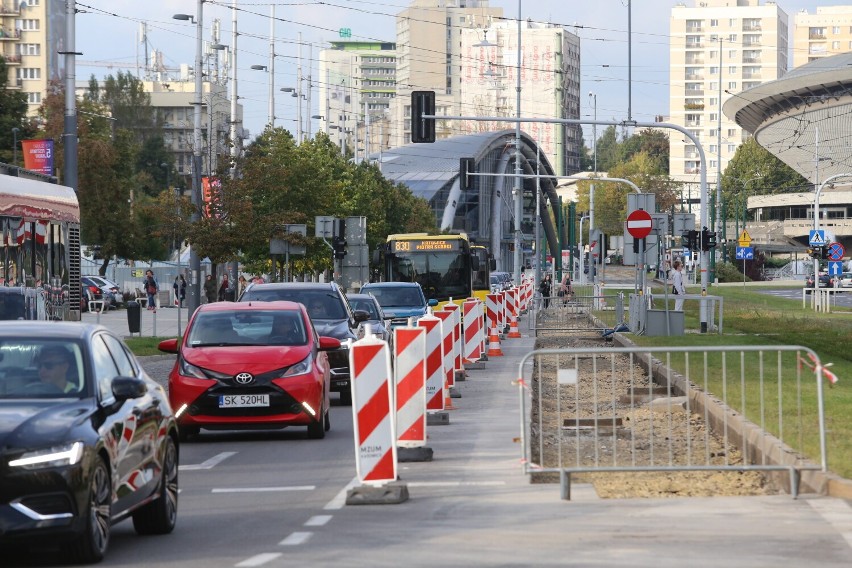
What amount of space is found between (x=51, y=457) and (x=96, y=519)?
529mm

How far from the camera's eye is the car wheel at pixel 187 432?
17062 mm

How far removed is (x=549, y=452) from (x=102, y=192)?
70578 mm

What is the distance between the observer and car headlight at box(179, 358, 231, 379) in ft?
55.3

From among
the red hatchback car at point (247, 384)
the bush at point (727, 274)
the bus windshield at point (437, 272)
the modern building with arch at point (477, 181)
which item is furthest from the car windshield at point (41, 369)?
the modern building with arch at point (477, 181)

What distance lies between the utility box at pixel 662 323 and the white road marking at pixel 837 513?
89.6ft

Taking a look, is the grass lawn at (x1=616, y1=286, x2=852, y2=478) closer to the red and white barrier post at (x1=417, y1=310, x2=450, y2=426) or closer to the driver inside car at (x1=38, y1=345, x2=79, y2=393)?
the red and white barrier post at (x1=417, y1=310, x2=450, y2=426)

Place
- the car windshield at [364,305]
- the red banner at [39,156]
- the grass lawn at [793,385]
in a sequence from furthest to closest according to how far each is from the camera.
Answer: the red banner at [39,156]
the car windshield at [364,305]
the grass lawn at [793,385]

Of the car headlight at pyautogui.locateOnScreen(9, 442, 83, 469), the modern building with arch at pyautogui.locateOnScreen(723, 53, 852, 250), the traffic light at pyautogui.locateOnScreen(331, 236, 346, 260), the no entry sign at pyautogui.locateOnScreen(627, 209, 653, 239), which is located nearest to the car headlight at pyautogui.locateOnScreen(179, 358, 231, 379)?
the car headlight at pyautogui.locateOnScreen(9, 442, 83, 469)

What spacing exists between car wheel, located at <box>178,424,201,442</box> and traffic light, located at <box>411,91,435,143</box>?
24362mm

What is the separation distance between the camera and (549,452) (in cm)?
1552

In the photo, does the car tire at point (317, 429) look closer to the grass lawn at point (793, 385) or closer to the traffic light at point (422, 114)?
the grass lawn at point (793, 385)

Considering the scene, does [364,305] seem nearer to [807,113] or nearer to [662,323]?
[662,323]

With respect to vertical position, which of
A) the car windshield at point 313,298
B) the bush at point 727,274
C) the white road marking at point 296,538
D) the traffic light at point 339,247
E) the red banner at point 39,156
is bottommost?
the bush at point 727,274

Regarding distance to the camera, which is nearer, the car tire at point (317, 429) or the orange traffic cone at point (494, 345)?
the car tire at point (317, 429)
